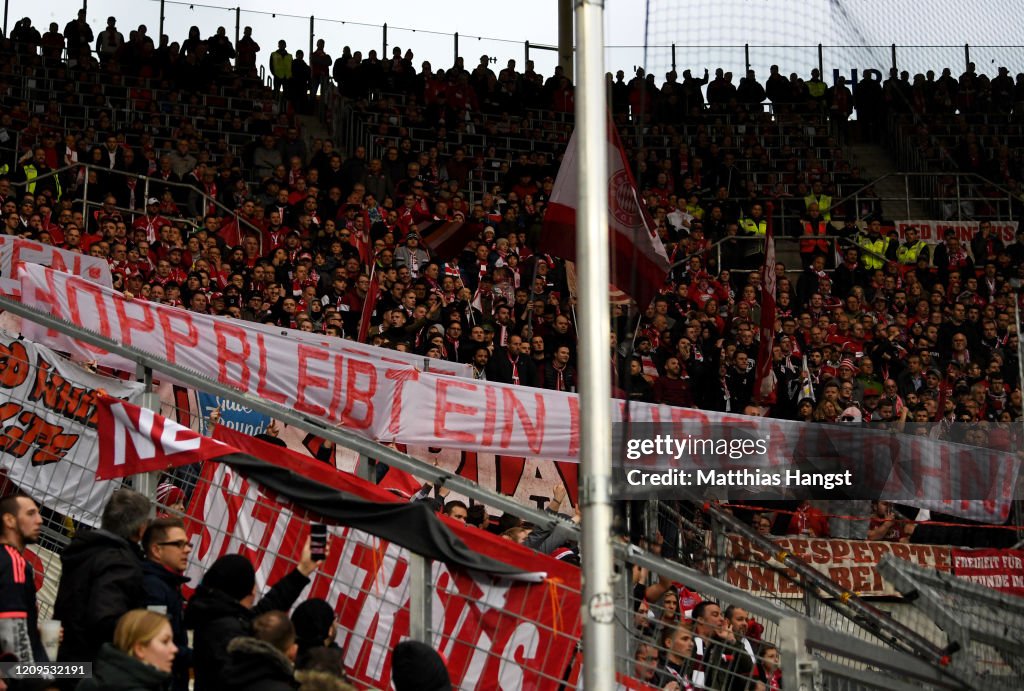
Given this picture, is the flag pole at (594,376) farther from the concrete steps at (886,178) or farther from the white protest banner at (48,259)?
the concrete steps at (886,178)

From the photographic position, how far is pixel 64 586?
221 inches

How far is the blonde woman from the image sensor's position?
476 centimetres

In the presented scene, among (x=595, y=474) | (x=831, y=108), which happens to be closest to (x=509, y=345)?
(x=595, y=474)

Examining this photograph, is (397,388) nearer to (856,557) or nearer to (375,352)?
(375,352)

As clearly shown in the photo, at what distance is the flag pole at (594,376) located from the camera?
4.41 m

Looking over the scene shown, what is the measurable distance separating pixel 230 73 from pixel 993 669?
1846 centimetres

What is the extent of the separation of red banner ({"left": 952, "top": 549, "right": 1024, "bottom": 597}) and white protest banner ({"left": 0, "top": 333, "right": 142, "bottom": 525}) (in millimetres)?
6725

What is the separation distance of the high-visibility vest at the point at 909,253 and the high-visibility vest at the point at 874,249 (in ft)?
1.06

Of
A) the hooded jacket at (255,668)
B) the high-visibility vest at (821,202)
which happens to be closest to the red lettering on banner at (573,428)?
the hooded jacket at (255,668)

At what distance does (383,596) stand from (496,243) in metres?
10.9

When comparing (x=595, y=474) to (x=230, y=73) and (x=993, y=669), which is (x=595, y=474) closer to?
(x=993, y=669)

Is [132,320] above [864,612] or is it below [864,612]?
above

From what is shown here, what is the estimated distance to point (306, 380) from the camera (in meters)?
11.0

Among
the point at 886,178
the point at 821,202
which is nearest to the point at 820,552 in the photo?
the point at 821,202
